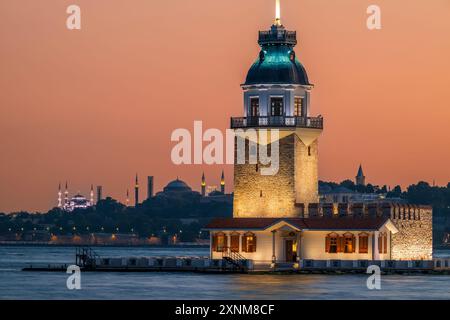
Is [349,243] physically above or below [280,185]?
below

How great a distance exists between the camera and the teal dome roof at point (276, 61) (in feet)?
419

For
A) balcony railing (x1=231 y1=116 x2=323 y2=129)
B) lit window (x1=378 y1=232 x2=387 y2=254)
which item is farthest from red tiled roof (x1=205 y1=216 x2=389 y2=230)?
balcony railing (x1=231 y1=116 x2=323 y2=129)

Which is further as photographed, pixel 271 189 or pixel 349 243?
pixel 271 189

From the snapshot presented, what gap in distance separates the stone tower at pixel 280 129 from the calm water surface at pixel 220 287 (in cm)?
835

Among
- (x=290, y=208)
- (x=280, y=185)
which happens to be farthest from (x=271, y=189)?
(x=290, y=208)

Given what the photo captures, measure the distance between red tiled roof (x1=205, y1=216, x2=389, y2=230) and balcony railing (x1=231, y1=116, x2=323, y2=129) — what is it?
22.0 feet

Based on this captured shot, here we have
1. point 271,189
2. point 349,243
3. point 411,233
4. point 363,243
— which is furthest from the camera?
point 411,233

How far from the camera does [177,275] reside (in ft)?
400

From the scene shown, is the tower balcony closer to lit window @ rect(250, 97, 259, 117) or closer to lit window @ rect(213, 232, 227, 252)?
lit window @ rect(250, 97, 259, 117)

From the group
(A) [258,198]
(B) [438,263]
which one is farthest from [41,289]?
(B) [438,263]

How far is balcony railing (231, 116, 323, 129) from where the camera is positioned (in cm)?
12688

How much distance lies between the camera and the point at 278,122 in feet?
416

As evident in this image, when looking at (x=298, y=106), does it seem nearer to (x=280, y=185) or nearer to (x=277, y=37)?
(x=277, y=37)

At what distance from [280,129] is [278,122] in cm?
54
